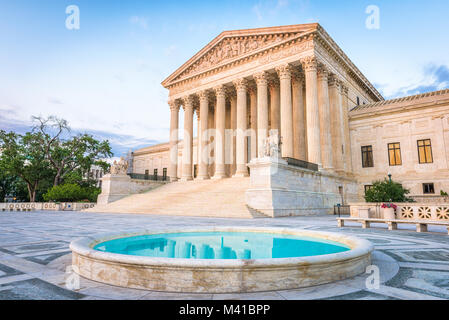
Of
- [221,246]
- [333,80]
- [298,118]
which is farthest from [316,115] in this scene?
[221,246]

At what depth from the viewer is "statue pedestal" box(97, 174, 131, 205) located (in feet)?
101

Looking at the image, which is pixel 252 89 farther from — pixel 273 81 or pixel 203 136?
pixel 203 136

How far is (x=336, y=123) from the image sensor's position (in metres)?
30.4

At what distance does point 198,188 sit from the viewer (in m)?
28.8

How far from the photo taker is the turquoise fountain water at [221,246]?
601 cm

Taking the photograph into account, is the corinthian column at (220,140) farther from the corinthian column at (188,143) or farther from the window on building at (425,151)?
the window on building at (425,151)

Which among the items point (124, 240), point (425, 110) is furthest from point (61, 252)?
point (425, 110)

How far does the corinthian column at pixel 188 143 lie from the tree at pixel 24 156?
73.1 feet

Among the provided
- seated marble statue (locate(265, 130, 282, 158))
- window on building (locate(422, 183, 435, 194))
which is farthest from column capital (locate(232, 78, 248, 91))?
window on building (locate(422, 183, 435, 194))

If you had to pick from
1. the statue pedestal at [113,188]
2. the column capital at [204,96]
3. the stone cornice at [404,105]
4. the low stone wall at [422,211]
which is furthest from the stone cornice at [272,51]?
the low stone wall at [422,211]

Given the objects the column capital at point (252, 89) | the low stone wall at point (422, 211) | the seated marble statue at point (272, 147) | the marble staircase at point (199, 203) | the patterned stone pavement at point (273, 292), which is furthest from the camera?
the column capital at point (252, 89)
